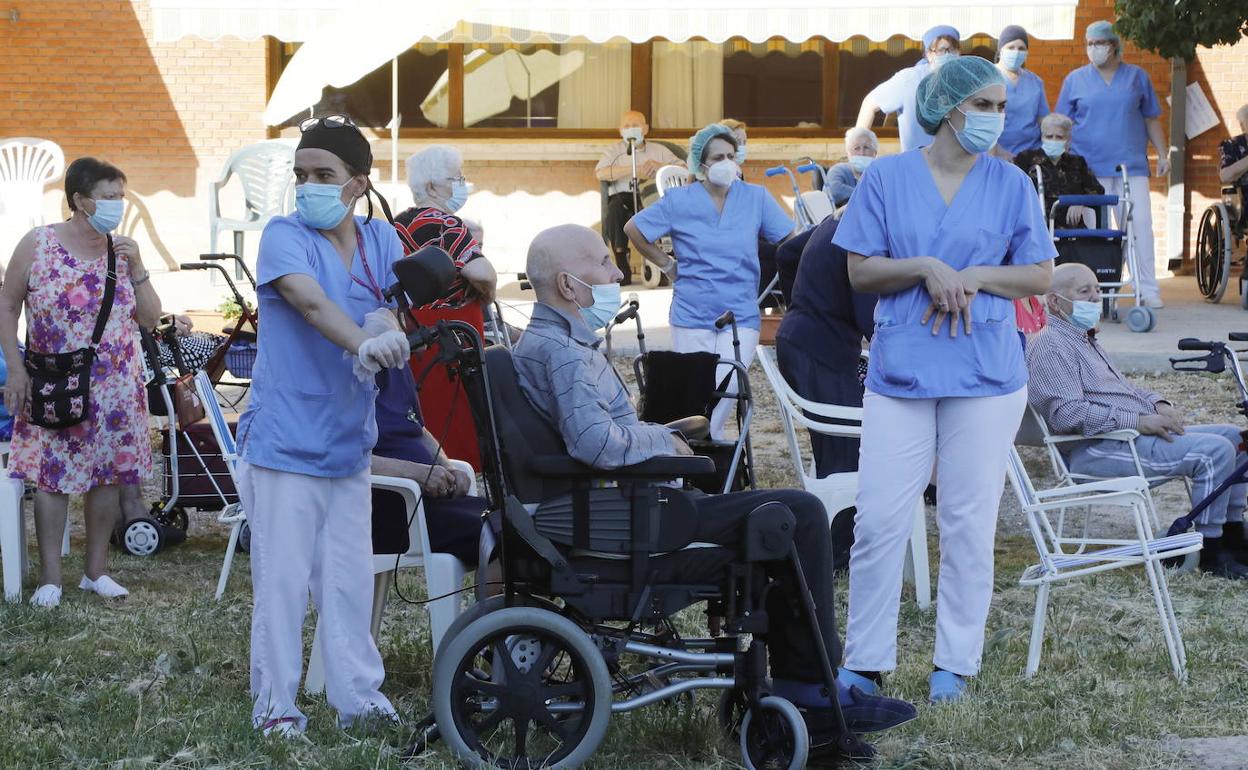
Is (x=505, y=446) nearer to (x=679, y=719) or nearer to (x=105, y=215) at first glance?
(x=679, y=719)

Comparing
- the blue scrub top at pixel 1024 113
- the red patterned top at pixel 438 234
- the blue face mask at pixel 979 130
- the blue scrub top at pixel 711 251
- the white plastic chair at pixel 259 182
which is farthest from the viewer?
the white plastic chair at pixel 259 182

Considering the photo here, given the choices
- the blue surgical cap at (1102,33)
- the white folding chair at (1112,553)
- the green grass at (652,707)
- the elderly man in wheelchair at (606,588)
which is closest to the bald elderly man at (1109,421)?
the green grass at (652,707)

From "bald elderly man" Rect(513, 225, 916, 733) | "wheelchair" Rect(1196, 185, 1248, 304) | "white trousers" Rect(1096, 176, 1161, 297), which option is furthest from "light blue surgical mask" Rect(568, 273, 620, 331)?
"wheelchair" Rect(1196, 185, 1248, 304)

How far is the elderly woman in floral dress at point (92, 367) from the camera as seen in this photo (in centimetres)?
622

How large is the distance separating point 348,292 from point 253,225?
451 inches

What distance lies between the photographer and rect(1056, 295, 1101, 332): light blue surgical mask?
6547mm

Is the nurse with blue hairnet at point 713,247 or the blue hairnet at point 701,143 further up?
the blue hairnet at point 701,143

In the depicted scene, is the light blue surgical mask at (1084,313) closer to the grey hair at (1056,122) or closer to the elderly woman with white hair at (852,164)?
the elderly woman with white hair at (852,164)

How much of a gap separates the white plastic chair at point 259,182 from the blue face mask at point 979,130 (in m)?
11.6

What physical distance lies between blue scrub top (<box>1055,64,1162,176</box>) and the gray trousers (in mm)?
7277

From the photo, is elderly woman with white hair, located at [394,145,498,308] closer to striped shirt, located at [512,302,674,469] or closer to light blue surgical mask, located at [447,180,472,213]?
light blue surgical mask, located at [447,180,472,213]

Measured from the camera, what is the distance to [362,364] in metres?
4.18

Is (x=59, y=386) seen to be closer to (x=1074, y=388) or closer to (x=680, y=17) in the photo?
(x=1074, y=388)

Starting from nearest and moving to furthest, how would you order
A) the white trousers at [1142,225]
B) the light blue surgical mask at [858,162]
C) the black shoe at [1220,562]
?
1. the black shoe at [1220,562]
2. the light blue surgical mask at [858,162]
3. the white trousers at [1142,225]
